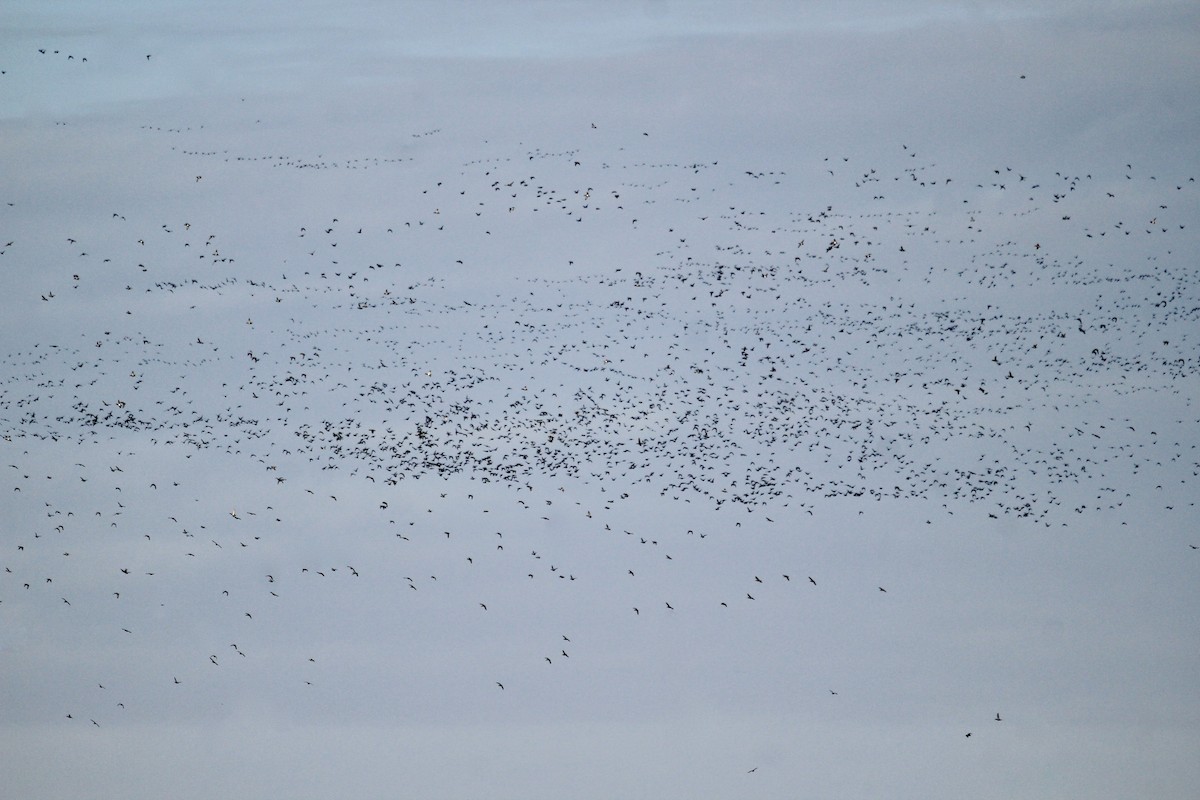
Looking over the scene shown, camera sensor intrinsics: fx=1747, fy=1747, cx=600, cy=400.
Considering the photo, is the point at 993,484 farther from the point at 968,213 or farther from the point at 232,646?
the point at 232,646

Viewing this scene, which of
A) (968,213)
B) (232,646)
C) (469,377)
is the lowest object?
(232,646)

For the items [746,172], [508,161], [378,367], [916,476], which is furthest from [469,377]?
[916,476]

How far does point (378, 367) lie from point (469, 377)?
2125 mm

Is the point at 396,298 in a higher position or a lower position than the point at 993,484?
higher

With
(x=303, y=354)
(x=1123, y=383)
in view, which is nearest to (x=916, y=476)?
(x=1123, y=383)

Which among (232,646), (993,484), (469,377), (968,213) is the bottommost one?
(232,646)

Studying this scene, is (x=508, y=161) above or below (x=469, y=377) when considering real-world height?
above

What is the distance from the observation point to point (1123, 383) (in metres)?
40.3

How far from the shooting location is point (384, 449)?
132 feet

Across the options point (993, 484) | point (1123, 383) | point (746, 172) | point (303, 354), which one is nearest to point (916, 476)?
point (993, 484)

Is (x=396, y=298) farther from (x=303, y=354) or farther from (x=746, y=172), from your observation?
(x=746, y=172)

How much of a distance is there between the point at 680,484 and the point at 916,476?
5.40 m

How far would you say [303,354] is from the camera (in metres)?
40.5

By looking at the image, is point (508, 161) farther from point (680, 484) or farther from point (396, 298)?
point (680, 484)
